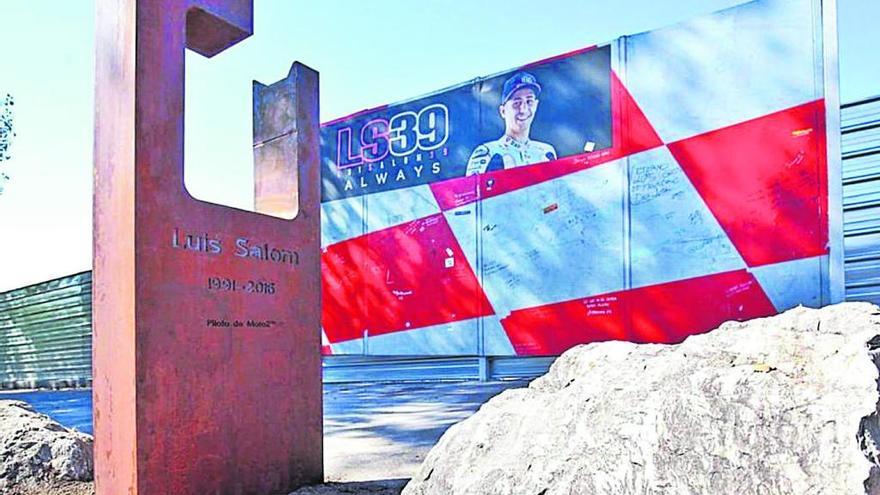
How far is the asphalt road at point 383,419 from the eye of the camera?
300 centimetres

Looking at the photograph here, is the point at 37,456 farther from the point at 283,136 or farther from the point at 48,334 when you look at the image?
the point at 48,334

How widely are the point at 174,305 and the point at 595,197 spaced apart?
3.92 m

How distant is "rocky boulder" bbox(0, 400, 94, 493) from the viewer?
8.60 ft

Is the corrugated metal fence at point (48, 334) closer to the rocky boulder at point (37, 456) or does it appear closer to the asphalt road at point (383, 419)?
the asphalt road at point (383, 419)

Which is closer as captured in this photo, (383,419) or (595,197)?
(383,419)

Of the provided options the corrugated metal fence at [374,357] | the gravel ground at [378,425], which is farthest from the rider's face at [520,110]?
the gravel ground at [378,425]

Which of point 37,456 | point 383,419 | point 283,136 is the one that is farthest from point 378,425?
point 283,136

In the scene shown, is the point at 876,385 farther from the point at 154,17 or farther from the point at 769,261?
the point at 769,261

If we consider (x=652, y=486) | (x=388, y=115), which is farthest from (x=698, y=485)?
(x=388, y=115)

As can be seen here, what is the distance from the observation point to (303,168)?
279cm

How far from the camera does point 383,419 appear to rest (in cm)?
429

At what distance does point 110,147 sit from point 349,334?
495 cm

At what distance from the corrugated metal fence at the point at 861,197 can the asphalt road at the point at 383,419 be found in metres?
2.55

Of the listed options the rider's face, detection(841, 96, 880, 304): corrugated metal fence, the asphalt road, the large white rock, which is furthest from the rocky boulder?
detection(841, 96, 880, 304): corrugated metal fence
